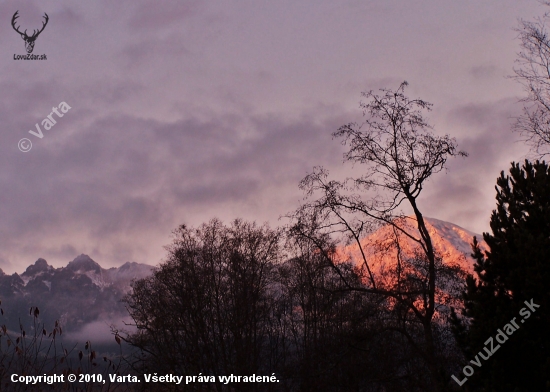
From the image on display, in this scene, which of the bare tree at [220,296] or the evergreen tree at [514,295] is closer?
the evergreen tree at [514,295]

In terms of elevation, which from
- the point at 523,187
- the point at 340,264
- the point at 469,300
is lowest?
the point at 469,300

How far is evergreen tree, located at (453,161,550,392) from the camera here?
10.3 m

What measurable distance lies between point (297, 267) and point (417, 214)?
2064cm

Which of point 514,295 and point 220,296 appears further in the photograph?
point 220,296

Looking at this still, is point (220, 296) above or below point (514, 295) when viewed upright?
above

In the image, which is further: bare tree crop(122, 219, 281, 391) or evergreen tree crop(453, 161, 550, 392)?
bare tree crop(122, 219, 281, 391)

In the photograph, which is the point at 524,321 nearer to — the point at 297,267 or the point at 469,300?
the point at 469,300

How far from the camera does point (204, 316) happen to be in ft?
118

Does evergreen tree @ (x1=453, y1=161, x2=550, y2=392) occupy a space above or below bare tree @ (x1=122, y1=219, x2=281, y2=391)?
below

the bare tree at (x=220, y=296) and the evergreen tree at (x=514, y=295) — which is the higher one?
the bare tree at (x=220, y=296)

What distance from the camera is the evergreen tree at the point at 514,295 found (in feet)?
33.8

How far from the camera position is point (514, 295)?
11109 mm

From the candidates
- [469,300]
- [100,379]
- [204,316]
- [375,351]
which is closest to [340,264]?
[375,351]

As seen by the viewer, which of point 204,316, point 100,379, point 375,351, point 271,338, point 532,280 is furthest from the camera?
point 271,338
